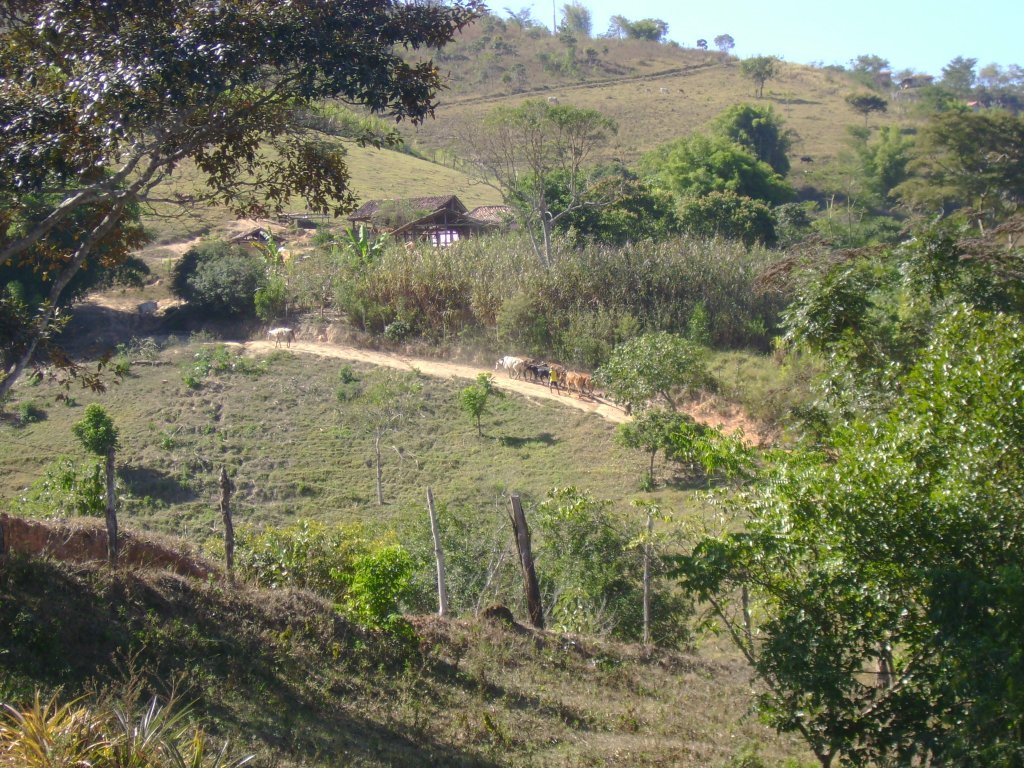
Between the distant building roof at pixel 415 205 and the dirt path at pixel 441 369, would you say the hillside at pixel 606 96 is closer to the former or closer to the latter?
the distant building roof at pixel 415 205

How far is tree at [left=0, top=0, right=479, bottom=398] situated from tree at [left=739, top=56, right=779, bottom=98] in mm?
68668

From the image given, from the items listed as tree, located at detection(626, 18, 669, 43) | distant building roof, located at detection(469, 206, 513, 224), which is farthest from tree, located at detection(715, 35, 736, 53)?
distant building roof, located at detection(469, 206, 513, 224)

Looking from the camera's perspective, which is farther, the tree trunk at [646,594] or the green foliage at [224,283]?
the green foliage at [224,283]

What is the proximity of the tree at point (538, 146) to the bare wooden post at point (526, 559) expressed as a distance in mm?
20905

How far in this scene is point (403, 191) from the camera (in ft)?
152

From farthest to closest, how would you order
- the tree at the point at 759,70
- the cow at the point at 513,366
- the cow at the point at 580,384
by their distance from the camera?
the tree at the point at 759,70 < the cow at the point at 513,366 < the cow at the point at 580,384

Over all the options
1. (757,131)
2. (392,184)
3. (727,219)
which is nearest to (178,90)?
(727,219)

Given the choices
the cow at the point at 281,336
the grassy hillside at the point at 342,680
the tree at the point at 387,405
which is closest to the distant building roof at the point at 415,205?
the cow at the point at 281,336

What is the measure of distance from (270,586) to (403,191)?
130 feet

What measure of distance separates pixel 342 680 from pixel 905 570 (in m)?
4.30

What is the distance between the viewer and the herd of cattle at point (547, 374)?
24500 millimetres

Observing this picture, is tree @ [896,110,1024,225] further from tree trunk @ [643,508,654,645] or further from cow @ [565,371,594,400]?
tree trunk @ [643,508,654,645]

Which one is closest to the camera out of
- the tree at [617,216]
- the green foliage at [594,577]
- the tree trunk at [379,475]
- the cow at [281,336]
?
the green foliage at [594,577]

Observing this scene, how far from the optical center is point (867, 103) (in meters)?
62.2
